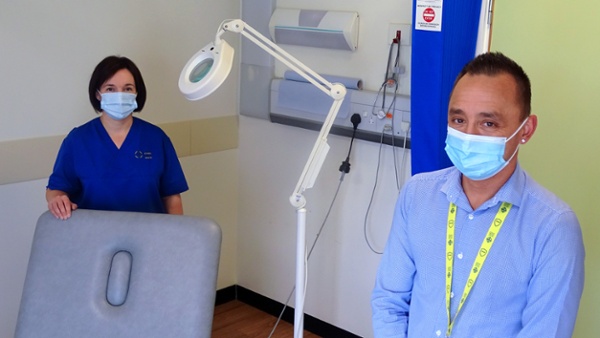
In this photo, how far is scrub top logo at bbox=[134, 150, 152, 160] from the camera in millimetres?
2360

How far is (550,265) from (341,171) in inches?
64.7

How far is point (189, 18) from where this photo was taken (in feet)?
10.5

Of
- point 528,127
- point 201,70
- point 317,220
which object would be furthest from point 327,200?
point 528,127

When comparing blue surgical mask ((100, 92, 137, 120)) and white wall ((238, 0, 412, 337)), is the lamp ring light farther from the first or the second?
white wall ((238, 0, 412, 337))

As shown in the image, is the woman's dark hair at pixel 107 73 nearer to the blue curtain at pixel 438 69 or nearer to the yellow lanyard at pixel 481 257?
the blue curtain at pixel 438 69

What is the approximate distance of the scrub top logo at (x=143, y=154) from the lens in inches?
92.9

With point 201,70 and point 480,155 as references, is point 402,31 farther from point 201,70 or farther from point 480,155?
point 480,155

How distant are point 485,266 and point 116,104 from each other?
1356 millimetres

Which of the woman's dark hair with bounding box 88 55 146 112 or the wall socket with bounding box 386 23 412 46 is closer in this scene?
the woman's dark hair with bounding box 88 55 146 112

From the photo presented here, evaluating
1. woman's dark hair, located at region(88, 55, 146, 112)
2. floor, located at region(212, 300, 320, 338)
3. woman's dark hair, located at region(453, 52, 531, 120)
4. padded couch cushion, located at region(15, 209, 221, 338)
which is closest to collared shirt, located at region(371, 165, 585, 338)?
woman's dark hair, located at region(453, 52, 531, 120)

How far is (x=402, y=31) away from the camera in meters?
2.73

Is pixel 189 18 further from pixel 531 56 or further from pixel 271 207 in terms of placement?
pixel 531 56

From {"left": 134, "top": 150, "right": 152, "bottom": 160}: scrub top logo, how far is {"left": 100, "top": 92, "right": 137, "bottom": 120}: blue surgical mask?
0.42ft

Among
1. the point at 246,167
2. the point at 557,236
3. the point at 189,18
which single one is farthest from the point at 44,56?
the point at 557,236
